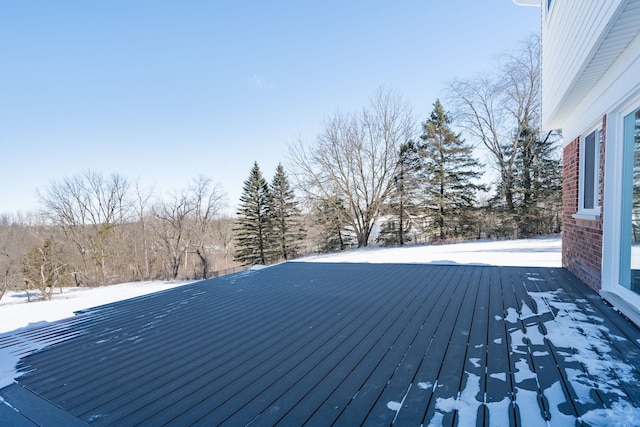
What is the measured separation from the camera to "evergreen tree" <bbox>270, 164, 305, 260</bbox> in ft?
60.4

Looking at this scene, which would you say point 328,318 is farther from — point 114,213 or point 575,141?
point 114,213

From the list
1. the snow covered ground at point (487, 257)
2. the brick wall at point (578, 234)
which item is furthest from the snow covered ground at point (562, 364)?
the snow covered ground at point (487, 257)

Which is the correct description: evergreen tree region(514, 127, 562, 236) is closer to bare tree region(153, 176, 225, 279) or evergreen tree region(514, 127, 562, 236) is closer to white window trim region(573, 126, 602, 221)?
white window trim region(573, 126, 602, 221)

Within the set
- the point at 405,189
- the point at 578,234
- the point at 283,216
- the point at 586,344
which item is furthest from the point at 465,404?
the point at 283,216

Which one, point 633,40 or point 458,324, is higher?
point 633,40

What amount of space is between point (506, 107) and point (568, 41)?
12666mm

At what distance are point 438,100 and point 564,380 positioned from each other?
1569cm

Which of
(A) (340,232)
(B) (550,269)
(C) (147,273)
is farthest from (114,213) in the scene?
(B) (550,269)

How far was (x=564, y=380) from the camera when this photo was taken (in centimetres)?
145

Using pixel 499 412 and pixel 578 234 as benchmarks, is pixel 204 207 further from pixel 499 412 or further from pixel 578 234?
pixel 499 412

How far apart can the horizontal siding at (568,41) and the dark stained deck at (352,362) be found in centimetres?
219

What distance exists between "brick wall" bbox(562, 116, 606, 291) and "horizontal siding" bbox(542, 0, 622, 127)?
0.65 meters

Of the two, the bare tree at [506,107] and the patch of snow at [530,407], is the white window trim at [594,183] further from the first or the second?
the bare tree at [506,107]

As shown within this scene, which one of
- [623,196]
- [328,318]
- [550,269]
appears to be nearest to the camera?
[623,196]
